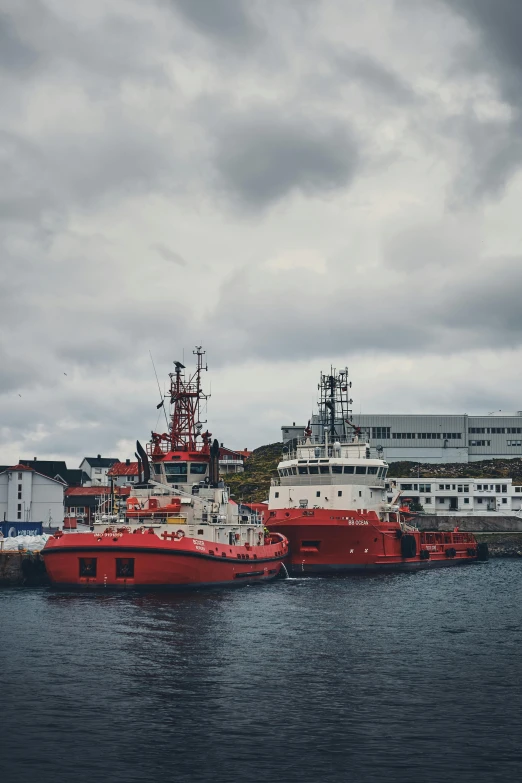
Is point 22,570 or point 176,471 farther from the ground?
point 176,471

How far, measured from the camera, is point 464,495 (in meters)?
116

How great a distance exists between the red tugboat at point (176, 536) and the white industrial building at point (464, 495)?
190 ft

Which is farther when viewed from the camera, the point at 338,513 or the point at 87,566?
the point at 338,513

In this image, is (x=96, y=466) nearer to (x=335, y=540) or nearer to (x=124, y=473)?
(x=124, y=473)

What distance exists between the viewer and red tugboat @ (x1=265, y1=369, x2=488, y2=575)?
65312mm

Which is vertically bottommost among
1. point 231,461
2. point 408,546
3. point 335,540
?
point 408,546

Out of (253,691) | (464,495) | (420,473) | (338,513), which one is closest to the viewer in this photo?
(253,691)

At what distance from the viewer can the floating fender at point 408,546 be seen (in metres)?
71.4

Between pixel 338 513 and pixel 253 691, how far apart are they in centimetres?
3877

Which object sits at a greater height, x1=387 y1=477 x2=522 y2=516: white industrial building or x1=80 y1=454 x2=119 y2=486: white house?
x1=80 y1=454 x2=119 y2=486: white house

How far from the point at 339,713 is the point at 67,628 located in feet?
53.9

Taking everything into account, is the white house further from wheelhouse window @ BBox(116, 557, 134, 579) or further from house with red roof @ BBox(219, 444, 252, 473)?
wheelhouse window @ BBox(116, 557, 134, 579)

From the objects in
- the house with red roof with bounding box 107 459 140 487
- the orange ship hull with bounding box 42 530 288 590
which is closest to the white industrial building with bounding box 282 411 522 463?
the house with red roof with bounding box 107 459 140 487

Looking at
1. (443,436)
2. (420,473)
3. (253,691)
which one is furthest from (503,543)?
(253,691)
